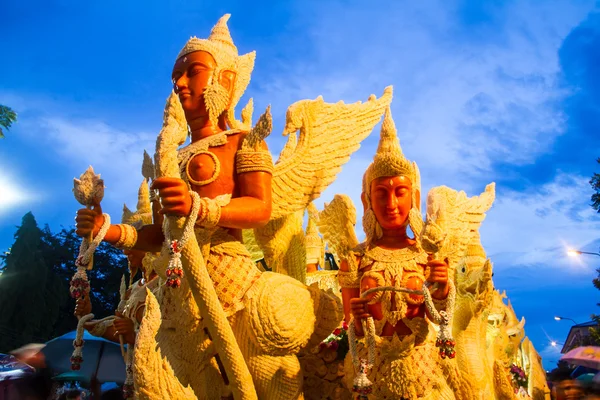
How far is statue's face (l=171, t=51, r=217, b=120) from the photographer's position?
3.35 m

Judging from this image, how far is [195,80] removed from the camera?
336 centimetres

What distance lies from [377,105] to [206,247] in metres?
1.69

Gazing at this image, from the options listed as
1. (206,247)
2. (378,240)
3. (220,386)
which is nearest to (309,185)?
(378,240)

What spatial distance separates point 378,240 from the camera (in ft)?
12.5

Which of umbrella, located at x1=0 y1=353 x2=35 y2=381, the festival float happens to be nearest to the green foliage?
umbrella, located at x1=0 y1=353 x2=35 y2=381

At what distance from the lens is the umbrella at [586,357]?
4.11 metres

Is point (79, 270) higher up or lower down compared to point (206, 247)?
lower down

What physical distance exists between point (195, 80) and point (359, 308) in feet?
5.55

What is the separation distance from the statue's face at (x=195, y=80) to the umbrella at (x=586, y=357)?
3315 millimetres

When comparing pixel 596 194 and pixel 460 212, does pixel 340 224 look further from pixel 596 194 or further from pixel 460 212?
pixel 596 194

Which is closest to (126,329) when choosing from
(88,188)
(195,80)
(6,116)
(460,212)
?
(88,188)

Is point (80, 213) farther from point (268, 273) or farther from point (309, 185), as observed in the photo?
point (309, 185)

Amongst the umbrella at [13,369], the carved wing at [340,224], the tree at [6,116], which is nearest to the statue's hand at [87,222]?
the carved wing at [340,224]

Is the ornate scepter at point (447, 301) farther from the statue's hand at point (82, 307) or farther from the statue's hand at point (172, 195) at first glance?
the statue's hand at point (82, 307)
